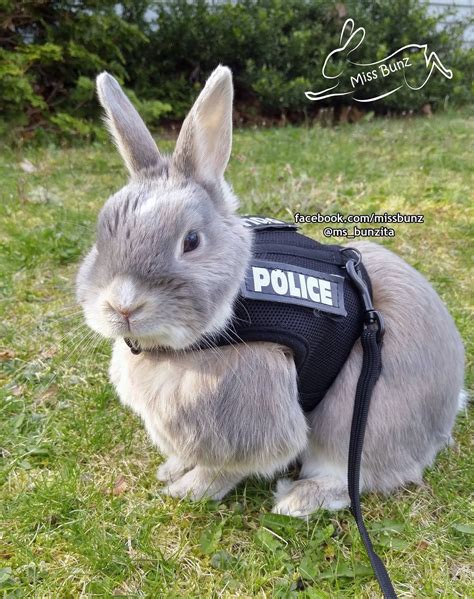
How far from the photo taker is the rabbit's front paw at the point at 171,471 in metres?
1.69

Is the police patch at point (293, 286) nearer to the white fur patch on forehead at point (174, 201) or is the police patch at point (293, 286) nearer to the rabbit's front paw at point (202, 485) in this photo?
the white fur patch on forehead at point (174, 201)

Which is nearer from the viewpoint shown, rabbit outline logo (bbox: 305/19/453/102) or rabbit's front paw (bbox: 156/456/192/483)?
rabbit's front paw (bbox: 156/456/192/483)

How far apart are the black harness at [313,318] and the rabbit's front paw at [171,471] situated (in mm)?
443

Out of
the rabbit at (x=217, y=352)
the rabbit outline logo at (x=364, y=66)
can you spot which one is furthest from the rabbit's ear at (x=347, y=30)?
the rabbit at (x=217, y=352)

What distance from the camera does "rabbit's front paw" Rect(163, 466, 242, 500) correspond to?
5.35 feet

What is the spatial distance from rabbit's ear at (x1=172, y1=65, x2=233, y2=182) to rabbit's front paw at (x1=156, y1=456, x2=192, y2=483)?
2.92 feet

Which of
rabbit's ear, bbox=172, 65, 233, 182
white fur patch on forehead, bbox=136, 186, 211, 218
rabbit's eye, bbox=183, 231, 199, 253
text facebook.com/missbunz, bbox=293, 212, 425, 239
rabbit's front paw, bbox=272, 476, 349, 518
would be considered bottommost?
rabbit's front paw, bbox=272, 476, 349, 518

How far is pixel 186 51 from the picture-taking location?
A: 7.45 m

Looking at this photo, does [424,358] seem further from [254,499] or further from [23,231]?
[23,231]

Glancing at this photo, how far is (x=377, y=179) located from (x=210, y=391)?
11.6 ft

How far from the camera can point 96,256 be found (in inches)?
52.5

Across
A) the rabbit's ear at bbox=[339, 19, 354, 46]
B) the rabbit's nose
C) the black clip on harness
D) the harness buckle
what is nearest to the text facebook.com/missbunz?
the harness buckle

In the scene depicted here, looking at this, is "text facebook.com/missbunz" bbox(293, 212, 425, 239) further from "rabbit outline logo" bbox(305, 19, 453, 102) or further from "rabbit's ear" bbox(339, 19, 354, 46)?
"rabbit's ear" bbox(339, 19, 354, 46)

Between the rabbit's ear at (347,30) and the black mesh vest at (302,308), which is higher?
the rabbit's ear at (347,30)
